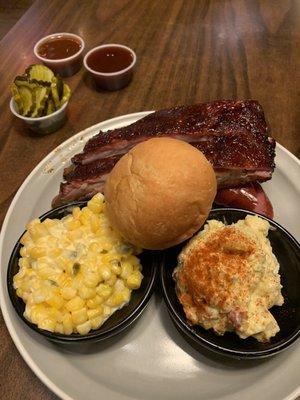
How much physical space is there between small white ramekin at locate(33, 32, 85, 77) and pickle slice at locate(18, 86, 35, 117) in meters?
0.51

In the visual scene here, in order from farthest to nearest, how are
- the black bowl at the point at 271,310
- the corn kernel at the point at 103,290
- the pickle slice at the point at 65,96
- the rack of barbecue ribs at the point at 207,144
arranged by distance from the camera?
the pickle slice at the point at 65,96 → the rack of barbecue ribs at the point at 207,144 → the corn kernel at the point at 103,290 → the black bowl at the point at 271,310

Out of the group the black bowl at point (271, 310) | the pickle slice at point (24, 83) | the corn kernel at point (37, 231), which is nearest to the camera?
the black bowl at point (271, 310)

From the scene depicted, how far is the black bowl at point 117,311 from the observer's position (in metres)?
1.67

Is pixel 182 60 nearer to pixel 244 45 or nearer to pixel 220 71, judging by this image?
pixel 220 71

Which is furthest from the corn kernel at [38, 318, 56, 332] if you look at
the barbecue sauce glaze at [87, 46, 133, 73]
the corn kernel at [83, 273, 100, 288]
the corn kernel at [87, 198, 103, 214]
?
the barbecue sauce glaze at [87, 46, 133, 73]

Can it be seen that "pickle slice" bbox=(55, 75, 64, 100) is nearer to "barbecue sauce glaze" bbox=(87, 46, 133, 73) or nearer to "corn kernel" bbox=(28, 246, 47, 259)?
"barbecue sauce glaze" bbox=(87, 46, 133, 73)

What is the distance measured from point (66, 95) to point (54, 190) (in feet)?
2.67

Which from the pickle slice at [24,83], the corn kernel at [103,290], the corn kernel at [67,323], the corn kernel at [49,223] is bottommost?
the corn kernel at [67,323]

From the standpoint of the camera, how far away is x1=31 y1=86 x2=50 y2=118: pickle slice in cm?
263

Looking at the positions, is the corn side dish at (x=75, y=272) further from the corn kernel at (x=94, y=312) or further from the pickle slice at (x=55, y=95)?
the pickle slice at (x=55, y=95)

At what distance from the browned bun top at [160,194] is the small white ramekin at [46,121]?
1.15 metres

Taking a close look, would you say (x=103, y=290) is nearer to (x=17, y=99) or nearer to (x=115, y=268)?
(x=115, y=268)

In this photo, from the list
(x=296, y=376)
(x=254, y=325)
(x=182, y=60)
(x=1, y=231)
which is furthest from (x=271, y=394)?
(x=182, y=60)

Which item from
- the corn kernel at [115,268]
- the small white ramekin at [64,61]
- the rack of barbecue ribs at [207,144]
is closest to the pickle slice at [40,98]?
the small white ramekin at [64,61]
